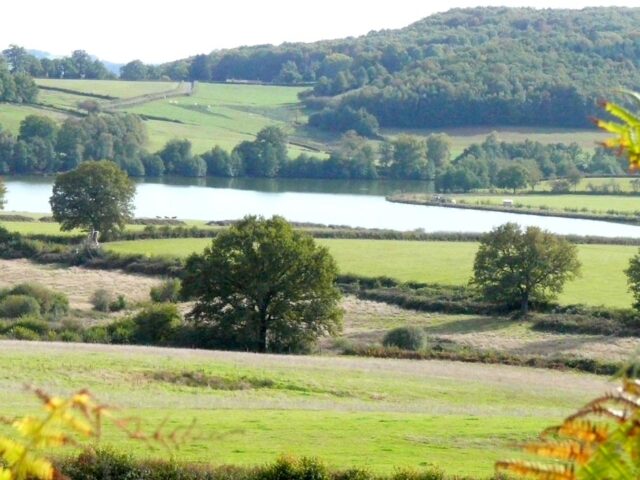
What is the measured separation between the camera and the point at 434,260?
2394 inches

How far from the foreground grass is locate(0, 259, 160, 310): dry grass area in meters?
17.7

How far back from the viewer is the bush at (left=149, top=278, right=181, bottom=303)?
48.3 meters

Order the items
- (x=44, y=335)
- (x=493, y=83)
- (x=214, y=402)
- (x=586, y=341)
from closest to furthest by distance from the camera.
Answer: (x=214, y=402)
(x=44, y=335)
(x=586, y=341)
(x=493, y=83)

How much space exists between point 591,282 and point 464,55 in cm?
11772

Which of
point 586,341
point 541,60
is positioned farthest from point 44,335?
point 541,60

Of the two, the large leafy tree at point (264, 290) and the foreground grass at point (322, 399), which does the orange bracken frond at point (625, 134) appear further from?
the large leafy tree at point (264, 290)

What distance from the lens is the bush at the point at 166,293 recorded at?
4831cm

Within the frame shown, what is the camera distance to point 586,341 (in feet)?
136

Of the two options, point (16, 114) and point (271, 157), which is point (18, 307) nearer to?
point (271, 157)

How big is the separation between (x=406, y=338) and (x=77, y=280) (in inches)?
809

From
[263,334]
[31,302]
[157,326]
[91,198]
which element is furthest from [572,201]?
[157,326]

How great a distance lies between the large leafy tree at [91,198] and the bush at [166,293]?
50.7ft

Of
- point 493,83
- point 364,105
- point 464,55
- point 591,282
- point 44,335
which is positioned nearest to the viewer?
point 44,335

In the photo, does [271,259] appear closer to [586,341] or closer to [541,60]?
[586,341]
